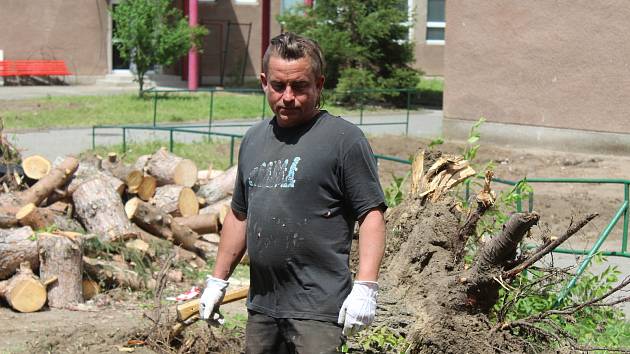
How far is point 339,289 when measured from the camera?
371cm

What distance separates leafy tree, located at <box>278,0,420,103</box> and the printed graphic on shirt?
63.0 ft

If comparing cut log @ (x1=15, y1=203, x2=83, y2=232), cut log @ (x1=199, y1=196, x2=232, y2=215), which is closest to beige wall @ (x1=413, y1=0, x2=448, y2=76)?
cut log @ (x1=199, y1=196, x2=232, y2=215)

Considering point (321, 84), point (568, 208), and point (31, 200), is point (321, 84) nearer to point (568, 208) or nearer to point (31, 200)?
point (31, 200)

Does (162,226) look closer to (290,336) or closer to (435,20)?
(290,336)

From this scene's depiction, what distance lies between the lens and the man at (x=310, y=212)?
3.65 m

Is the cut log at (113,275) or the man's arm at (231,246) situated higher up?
the man's arm at (231,246)

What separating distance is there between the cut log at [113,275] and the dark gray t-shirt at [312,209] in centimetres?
422

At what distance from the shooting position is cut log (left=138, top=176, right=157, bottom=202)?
9805 millimetres

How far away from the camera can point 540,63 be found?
16.8 meters

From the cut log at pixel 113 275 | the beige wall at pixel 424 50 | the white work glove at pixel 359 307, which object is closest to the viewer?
the white work glove at pixel 359 307

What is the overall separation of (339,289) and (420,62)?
101ft

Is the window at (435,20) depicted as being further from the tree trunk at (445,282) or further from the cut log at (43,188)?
the tree trunk at (445,282)

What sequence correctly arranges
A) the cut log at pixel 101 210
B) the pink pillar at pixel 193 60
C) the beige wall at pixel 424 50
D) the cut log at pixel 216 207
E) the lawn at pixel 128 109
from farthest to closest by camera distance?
1. the beige wall at pixel 424 50
2. the pink pillar at pixel 193 60
3. the lawn at pixel 128 109
4. the cut log at pixel 216 207
5. the cut log at pixel 101 210

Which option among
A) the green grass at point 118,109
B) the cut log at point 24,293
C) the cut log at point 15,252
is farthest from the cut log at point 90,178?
the green grass at point 118,109
